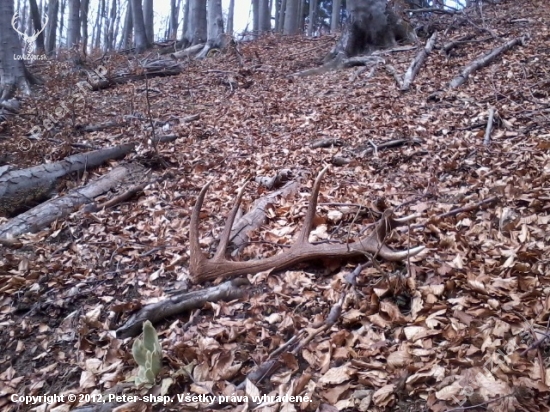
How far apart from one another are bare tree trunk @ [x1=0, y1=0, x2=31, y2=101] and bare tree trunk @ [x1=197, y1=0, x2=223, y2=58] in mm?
5660

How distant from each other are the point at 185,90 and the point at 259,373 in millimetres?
8737

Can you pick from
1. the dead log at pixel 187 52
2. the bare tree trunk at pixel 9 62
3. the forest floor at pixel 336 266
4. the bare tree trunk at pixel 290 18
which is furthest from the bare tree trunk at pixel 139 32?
the forest floor at pixel 336 266

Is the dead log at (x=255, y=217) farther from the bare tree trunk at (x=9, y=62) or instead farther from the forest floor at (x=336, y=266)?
the bare tree trunk at (x=9, y=62)

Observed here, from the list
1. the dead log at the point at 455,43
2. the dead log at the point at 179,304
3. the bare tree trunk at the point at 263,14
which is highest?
the bare tree trunk at the point at 263,14

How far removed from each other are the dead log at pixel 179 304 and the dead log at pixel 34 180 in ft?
10.0

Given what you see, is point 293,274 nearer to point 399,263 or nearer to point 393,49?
point 399,263

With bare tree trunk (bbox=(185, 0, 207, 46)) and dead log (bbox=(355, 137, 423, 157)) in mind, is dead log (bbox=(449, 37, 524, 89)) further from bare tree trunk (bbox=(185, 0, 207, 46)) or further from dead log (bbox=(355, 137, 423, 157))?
bare tree trunk (bbox=(185, 0, 207, 46))

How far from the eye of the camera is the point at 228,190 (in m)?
5.04

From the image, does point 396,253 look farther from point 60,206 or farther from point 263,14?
point 263,14

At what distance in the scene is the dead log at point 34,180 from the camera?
4.99m

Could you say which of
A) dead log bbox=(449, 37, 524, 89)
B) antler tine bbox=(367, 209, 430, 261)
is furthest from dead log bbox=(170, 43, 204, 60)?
antler tine bbox=(367, 209, 430, 261)

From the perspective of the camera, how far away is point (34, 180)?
17.3 ft

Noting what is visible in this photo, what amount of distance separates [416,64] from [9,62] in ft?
28.4

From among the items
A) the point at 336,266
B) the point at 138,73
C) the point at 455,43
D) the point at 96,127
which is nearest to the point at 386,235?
the point at 336,266
